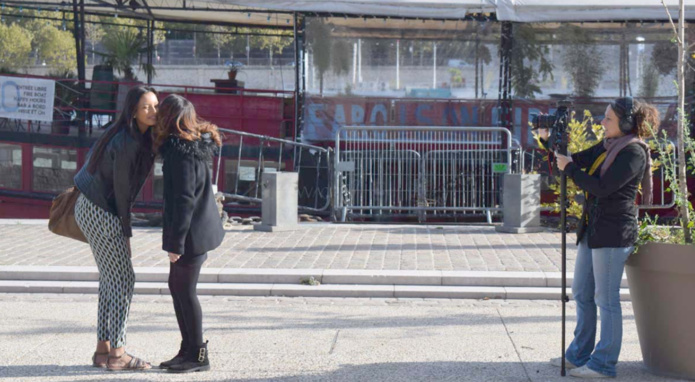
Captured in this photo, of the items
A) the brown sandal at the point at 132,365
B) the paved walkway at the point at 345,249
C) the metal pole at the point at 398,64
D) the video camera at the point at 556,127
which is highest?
the metal pole at the point at 398,64

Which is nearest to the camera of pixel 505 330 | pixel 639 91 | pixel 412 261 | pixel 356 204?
pixel 505 330

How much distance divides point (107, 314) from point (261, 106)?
499 inches

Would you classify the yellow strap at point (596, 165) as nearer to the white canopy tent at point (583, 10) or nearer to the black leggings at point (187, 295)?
the black leggings at point (187, 295)

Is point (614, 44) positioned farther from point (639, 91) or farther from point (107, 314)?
point (107, 314)

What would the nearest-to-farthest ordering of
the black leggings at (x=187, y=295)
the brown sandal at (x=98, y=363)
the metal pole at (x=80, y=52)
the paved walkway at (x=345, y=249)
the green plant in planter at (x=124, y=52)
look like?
the black leggings at (x=187, y=295), the brown sandal at (x=98, y=363), the paved walkway at (x=345, y=249), the metal pole at (x=80, y=52), the green plant in planter at (x=124, y=52)

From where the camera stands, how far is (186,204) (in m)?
5.26

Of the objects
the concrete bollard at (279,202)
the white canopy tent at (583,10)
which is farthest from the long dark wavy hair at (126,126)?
the white canopy tent at (583,10)

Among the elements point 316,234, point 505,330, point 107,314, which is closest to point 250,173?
point 316,234

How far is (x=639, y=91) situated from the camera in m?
16.0

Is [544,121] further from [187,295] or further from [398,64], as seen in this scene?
[398,64]

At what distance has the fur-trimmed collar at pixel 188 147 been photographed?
5320 mm

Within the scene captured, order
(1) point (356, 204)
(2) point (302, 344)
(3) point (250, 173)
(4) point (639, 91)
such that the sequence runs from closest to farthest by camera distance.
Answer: (2) point (302, 344)
(1) point (356, 204)
(4) point (639, 91)
(3) point (250, 173)

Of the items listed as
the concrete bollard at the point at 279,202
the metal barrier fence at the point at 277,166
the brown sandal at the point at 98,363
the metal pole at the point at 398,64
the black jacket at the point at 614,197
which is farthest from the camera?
the metal pole at the point at 398,64

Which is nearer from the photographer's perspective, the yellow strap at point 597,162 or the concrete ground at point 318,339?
the yellow strap at point 597,162
